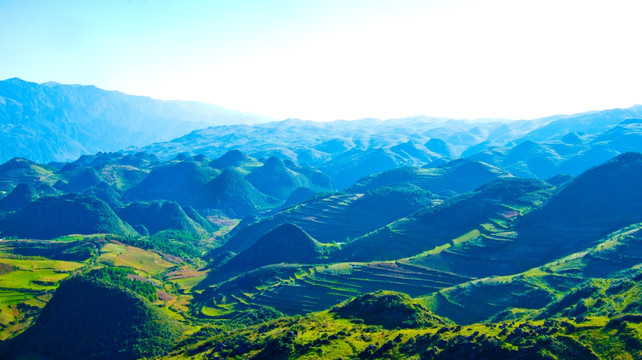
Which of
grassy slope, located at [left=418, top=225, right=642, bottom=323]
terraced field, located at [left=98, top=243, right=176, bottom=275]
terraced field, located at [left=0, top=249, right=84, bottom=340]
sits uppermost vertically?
grassy slope, located at [left=418, top=225, right=642, bottom=323]

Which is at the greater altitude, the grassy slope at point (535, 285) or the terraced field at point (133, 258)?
the grassy slope at point (535, 285)

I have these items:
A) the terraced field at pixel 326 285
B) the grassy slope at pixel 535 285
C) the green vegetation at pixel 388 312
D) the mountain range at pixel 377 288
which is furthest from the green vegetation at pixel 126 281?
the grassy slope at pixel 535 285

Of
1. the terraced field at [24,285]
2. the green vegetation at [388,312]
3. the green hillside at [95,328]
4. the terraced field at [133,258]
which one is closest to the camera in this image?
the green vegetation at [388,312]

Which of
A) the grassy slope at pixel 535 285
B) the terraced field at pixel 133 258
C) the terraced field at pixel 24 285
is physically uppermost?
the grassy slope at pixel 535 285

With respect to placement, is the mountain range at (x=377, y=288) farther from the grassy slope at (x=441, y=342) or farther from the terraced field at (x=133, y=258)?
the terraced field at (x=133, y=258)

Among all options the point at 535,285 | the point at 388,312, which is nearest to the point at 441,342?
the point at 388,312

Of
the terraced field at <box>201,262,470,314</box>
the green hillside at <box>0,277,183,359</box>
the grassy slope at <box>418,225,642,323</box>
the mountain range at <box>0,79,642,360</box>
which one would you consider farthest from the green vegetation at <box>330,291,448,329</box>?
the green hillside at <box>0,277,183,359</box>

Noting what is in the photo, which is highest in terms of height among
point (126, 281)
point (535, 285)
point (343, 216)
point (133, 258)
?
point (535, 285)

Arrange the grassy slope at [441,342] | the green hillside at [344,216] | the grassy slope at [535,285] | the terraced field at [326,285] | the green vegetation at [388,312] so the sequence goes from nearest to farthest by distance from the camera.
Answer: the grassy slope at [441,342] → the green vegetation at [388,312] → the grassy slope at [535,285] → the terraced field at [326,285] → the green hillside at [344,216]

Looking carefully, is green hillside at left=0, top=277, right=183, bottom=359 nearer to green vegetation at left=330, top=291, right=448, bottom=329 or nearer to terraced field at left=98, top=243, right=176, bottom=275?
green vegetation at left=330, top=291, right=448, bottom=329

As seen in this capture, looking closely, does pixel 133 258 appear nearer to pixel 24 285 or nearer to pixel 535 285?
pixel 24 285

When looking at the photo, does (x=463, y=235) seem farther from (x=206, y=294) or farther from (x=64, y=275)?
(x=64, y=275)
